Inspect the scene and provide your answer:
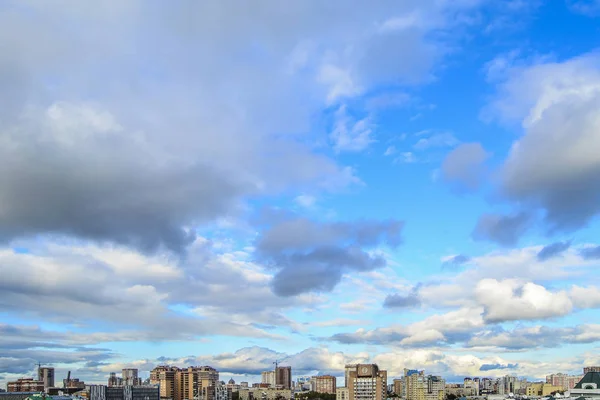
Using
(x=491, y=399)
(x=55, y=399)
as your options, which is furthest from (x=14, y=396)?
(x=491, y=399)

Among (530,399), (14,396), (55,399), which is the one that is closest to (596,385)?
(530,399)

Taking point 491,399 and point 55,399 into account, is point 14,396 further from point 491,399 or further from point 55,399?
point 491,399

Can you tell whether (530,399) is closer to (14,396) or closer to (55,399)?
(55,399)

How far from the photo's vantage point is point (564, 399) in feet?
436

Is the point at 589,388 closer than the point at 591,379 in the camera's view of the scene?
Yes

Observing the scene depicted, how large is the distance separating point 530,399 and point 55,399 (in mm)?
123922

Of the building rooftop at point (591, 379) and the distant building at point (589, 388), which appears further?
the building rooftop at point (591, 379)

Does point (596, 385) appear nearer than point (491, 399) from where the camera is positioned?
Yes

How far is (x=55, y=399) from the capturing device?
559 ft

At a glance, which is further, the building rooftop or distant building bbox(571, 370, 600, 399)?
the building rooftop

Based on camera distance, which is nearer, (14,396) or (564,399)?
(564,399)

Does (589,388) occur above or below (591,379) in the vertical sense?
below

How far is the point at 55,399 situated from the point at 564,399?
404 feet

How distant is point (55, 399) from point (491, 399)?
114 meters
